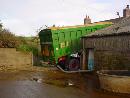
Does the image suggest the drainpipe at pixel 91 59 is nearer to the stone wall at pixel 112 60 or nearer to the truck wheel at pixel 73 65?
the stone wall at pixel 112 60

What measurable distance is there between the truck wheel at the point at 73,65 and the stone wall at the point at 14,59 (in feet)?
13.5

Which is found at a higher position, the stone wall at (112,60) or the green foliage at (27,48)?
the green foliage at (27,48)

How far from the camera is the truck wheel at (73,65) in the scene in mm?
21131

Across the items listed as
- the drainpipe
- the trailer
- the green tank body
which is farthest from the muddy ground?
the green tank body

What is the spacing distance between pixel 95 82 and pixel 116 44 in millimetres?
2948

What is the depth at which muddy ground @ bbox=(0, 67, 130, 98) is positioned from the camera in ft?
41.6

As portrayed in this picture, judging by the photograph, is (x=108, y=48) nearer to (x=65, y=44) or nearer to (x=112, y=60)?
(x=112, y=60)

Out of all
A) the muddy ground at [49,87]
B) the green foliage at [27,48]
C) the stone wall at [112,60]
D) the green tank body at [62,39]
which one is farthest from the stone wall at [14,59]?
the stone wall at [112,60]

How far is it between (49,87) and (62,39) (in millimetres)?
6799

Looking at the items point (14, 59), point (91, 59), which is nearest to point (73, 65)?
point (91, 59)

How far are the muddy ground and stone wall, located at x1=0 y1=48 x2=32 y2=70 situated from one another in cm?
250

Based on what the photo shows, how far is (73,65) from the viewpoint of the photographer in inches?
843

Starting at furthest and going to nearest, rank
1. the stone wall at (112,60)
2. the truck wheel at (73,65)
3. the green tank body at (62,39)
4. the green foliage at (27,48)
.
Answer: the green foliage at (27,48)
the truck wheel at (73,65)
the green tank body at (62,39)
the stone wall at (112,60)

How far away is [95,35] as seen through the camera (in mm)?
19734
